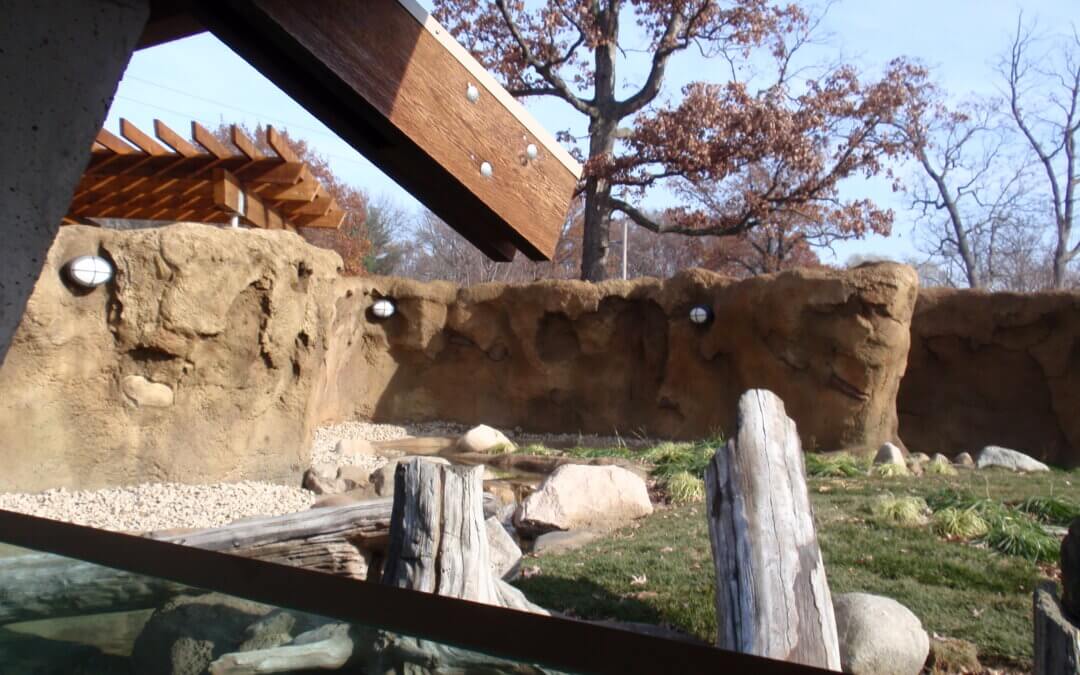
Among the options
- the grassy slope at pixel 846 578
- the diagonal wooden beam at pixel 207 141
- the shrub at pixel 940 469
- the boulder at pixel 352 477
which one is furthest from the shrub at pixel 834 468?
the diagonal wooden beam at pixel 207 141

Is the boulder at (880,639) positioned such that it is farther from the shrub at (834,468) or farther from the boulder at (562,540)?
the shrub at (834,468)

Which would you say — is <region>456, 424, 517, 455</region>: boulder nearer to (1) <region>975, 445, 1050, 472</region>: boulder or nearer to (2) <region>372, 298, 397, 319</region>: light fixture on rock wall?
(2) <region>372, 298, 397, 319</region>: light fixture on rock wall

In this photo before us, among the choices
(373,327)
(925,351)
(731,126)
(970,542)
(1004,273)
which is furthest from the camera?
(1004,273)

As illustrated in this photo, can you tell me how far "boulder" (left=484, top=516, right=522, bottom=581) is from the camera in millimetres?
6781

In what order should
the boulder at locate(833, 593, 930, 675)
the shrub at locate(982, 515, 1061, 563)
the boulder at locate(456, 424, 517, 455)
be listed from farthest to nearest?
the boulder at locate(456, 424, 517, 455) → the shrub at locate(982, 515, 1061, 563) → the boulder at locate(833, 593, 930, 675)

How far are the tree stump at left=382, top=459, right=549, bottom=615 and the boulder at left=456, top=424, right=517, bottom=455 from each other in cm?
946

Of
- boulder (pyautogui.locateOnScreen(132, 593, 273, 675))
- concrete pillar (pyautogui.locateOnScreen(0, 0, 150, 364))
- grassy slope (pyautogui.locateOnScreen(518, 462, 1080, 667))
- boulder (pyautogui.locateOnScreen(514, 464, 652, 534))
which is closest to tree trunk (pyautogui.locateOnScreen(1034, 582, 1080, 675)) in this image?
grassy slope (pyautogui.locateOnScreen(518, 462, 1080, 667))

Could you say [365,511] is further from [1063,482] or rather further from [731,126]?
[731,126]

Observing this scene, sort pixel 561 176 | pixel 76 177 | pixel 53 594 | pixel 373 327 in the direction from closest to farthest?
pixel 76 177
pixel 53 594
pixel 561 176
pixel 373 327

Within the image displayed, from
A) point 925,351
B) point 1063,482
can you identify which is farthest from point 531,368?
point 1063,482

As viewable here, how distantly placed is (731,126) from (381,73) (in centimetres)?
1689

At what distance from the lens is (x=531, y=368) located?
60.3ft

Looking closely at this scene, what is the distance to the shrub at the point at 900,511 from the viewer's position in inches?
304

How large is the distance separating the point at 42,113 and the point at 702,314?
14.7 metres
